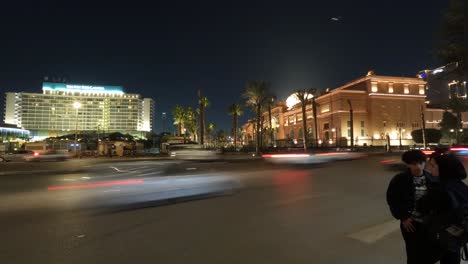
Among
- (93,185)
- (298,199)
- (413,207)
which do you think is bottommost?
(298,199)

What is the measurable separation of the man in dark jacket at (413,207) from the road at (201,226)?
1741mm

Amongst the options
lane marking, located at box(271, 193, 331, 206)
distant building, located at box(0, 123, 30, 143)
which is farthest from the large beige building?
distant building, located at box(0, 123, 30, 143)

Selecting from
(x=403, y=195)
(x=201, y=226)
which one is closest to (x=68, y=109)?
(x=201, y=226)

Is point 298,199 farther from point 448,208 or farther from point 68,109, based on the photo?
point 68,109

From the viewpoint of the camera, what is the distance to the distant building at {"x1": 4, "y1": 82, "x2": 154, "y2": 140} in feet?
539

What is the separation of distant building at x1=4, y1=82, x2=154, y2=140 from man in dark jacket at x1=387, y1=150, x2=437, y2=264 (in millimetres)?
172963

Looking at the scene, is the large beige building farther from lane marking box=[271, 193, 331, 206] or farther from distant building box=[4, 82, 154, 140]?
distant building box=[4, 82, 154, 140]

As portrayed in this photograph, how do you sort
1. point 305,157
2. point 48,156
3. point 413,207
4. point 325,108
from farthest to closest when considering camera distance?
point 325,108 < point 48,156 < point 305,157 < point 413,207

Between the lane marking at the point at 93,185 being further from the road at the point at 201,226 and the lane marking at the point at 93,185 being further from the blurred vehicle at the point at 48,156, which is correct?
the blurred vehicle at the point at 48,156

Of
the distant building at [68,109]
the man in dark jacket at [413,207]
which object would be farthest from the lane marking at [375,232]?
the distant building at [68,109]

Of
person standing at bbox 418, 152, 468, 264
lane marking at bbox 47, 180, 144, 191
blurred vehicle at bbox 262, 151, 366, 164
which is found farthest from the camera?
blurred vehicle at bbox 262, 151, 366, 164

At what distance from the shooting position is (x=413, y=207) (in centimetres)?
358

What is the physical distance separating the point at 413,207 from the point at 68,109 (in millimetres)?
185248

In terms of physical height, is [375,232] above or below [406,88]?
below
